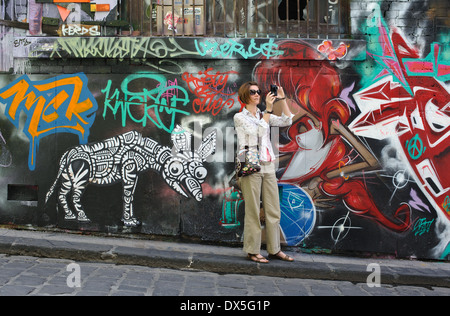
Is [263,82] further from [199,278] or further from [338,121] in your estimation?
[199,278]

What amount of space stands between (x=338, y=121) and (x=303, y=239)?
1561mm

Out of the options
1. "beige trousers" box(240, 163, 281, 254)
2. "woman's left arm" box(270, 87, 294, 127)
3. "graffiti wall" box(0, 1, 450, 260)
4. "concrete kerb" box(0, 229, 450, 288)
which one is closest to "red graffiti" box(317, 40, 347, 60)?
"graffiti wall" box(0, 1, 450, 260)

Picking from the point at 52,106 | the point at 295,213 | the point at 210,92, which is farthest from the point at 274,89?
the point at 52,106

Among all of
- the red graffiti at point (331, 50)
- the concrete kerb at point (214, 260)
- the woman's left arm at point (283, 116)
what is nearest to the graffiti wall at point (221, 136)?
the red graffiti at point (331, 50)

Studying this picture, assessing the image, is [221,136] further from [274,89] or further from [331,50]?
[331,50]

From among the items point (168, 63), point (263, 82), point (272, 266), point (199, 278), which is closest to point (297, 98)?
point (263, 82)

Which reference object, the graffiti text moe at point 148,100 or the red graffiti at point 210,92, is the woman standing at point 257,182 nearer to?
the red graffiti at point 210,92

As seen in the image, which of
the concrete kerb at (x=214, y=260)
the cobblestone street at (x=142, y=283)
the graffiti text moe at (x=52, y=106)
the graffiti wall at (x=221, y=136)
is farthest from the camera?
the graffiti text moe at (x=52, y=106)

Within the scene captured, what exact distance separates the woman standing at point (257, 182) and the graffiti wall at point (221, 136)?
0.63 metres

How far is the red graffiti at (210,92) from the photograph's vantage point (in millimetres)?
5398

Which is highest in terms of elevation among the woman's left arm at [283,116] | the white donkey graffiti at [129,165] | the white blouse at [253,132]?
the woman's left arm at [283,116]

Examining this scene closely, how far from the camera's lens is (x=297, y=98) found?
5332 millimetres

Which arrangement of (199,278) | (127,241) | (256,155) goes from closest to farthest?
1. (199,278)
2. (256,155)
3. (127,241)

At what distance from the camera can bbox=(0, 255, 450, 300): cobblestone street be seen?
3686 millimetres
